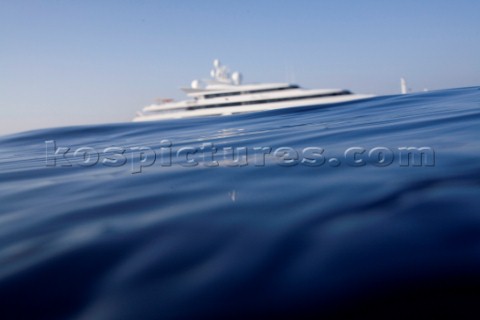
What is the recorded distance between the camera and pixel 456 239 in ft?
2.56

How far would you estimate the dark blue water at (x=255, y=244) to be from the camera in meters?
0.62

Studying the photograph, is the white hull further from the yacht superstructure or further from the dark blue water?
the dark blue water

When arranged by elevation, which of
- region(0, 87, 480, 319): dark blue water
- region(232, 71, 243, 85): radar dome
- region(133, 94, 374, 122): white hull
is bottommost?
region(0, 87, 480, 319): dark blue water

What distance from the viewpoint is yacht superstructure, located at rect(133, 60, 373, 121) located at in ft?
95.6

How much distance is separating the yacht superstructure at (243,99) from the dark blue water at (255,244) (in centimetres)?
2759

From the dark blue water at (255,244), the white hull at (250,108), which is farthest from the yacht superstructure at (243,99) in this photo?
the dark blue water at (255,244)

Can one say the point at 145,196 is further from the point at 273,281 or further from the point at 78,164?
the point at 78,164

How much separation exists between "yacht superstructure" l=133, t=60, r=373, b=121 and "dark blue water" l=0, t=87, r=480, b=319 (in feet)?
90.5

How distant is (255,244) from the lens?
86 centimetres

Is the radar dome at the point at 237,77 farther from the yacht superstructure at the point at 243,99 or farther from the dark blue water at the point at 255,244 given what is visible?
the dark blue water at the point at 255,244

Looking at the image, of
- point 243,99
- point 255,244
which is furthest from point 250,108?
point 255,244

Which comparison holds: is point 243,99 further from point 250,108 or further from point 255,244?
point 255,244

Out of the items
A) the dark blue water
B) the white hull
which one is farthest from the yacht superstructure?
the dark blue water

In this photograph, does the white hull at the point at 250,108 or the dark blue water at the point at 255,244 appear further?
the white hull at the point at 250,108
